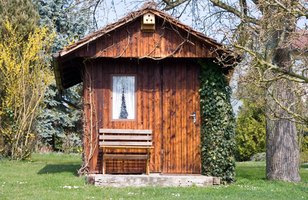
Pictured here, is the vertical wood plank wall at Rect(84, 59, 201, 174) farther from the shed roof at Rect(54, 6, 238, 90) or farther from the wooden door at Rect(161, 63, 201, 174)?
the shed roof at Rect(54, 6, 238, 90)

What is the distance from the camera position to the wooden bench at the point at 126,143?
12523 mm

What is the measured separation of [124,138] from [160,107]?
1279mm

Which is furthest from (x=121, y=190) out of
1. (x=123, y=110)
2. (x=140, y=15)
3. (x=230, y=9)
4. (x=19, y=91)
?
(x=19, y=91)

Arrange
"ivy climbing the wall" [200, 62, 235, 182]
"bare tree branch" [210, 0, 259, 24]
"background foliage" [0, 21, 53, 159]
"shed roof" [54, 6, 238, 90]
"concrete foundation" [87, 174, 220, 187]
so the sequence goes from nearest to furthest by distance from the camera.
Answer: "concrete foundation" [87, 174, 220, 187] → "shed roof" [54, 6, 238, 90] → "ivy climbing the wall" [200, 62, 235, 182] → "bare tree branch" [210, 0, 259, 24] → "background foliage" [0, 21, 53, 159]

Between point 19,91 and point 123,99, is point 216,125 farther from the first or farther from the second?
point 19,91

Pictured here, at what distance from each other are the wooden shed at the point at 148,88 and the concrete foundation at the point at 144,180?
0.88 m

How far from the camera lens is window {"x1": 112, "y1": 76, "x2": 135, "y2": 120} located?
13.1 meters

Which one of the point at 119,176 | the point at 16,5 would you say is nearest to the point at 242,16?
the point at 119,176

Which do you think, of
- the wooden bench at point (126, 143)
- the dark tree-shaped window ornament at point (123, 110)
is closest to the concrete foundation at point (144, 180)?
the wooden bench at point (126, 143)

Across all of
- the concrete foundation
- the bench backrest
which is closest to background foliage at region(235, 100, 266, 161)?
the bench backrest

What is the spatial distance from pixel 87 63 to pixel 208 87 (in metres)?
3.10

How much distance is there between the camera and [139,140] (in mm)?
12766

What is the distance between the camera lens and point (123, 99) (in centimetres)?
1311

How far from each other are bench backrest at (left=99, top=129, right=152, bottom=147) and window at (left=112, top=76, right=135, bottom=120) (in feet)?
1.47
